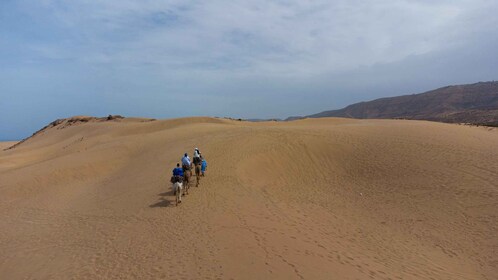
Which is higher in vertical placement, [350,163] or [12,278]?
[350,163]

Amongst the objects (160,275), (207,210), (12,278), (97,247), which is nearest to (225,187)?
(207,210)

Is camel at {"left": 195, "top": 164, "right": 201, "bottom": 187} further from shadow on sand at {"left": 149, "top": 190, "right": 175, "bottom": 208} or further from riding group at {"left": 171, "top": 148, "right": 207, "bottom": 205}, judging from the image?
shadow on sand at {"left": 149, "top": 190, "right": 175, "bottom": 208}

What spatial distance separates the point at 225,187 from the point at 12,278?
311 inches

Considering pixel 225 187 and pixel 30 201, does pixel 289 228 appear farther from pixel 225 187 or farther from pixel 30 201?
pixel 30 201

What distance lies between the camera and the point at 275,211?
1273cm

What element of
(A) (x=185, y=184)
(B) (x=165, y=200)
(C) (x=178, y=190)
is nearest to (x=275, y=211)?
(C) (x=178, y=190)

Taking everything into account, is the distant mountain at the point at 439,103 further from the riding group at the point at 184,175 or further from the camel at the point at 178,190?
the camel at the point at 178,190

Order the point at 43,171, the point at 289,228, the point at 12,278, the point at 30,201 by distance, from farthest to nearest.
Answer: the point at 43,171
the point at 30,201
the point at 289,228
the point at 12,278

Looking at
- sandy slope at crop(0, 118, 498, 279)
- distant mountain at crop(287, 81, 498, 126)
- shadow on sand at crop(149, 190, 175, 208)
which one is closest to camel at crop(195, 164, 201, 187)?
sandy slope at crop(0, 118, 498, 279)

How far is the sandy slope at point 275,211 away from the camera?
9172 mm

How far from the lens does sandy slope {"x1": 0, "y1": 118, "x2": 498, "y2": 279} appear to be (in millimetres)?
9172

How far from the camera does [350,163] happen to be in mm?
18078

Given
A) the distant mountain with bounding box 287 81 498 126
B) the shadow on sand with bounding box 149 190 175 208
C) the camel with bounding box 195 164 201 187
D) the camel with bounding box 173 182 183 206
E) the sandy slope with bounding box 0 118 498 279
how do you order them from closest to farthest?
the sandy slope with bounding box 0 118 498 279 < the camel with bounding box 173 182 183 206 < the shadow on sand with bounding box 149 190 175 208 < the camel with bounding box 195 164 201 187 < the distant mountain with bounding box 287 81 498 126

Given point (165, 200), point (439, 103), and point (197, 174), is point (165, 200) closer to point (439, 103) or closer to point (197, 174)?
point (197, 174)
